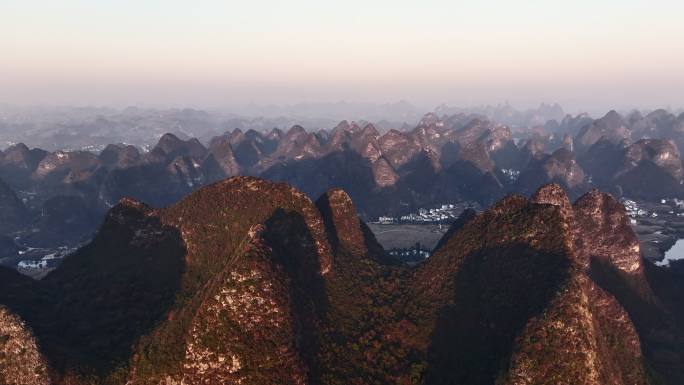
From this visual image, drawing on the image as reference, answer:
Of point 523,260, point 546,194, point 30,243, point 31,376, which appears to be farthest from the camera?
point 30,243

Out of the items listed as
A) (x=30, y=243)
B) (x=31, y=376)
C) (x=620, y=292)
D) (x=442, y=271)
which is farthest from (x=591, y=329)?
(x=30, y=243)

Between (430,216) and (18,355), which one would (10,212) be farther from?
(430,216)

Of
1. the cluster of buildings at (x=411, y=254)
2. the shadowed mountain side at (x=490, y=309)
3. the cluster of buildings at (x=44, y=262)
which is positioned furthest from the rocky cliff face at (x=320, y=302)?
the cluster of buildings at (x=44, y=262)

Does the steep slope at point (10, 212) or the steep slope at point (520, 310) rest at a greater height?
the steep slope at point (520, 310)

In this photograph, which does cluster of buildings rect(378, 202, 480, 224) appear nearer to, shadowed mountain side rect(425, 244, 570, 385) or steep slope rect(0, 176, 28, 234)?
shadowed mountain side rect(425, 244, 570, 385)

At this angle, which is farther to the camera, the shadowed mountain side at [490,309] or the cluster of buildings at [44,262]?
the cluster of buildings at [44,262]

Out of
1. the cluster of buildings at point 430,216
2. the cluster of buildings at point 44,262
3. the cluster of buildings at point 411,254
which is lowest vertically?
the cluster of buildings at point 44,262

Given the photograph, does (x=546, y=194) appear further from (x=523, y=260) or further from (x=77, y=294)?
(x=77, y=294)

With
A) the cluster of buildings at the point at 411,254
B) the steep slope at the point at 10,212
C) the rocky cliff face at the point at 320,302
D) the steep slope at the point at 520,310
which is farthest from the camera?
the steep slope at the point at 10,212

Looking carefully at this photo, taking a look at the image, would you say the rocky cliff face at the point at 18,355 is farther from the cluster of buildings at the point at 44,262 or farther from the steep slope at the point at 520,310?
the cluster of buildings at the point at 44,262
